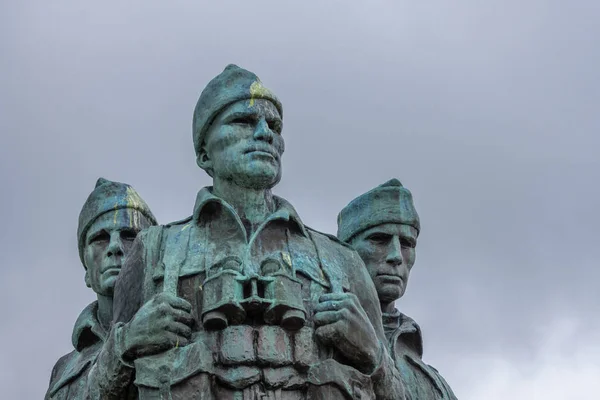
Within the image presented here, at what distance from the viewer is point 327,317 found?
536 inches

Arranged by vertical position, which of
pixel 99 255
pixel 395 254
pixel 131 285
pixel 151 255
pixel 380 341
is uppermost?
pixel 99 255

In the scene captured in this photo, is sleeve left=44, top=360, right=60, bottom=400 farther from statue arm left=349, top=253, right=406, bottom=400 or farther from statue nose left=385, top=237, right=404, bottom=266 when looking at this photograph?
statue arm left=349, top=253, right=406, bottom=400

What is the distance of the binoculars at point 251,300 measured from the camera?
13.5 metres

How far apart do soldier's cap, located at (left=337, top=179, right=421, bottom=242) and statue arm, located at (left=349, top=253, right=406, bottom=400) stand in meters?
2.35

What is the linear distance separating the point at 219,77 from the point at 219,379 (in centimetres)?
319

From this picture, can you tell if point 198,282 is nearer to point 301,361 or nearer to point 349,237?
point 301,361

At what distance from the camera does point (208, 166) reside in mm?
14922

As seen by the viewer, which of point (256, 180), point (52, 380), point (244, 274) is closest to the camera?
point (244, 274)

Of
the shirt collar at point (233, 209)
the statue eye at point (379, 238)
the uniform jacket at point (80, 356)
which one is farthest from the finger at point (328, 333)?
the statue eye at point (379, 238)

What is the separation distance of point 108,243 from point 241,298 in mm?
4116

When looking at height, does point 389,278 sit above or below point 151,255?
above

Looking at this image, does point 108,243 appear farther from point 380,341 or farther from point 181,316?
point 380,341

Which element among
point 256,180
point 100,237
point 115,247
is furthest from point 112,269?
point 256,180

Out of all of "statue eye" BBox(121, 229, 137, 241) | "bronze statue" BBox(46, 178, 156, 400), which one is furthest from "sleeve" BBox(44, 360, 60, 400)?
"statue eye" BBox(121, 229, 137, 241)
